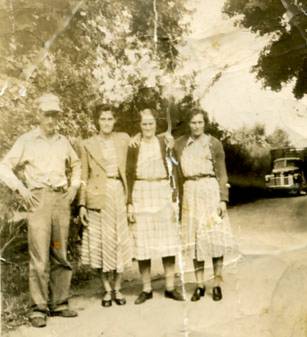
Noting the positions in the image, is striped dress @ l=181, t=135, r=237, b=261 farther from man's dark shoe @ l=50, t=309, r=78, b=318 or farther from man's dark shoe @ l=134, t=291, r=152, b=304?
man's dark shoe @ l=50, t=309, r=78, b=318

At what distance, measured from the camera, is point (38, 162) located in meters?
1.61

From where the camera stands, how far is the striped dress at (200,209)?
1.68 m

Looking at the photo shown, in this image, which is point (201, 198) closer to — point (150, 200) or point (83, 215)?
point (150, 200)

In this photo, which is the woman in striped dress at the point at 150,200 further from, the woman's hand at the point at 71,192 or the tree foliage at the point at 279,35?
the tree foliage at the point at 279,35

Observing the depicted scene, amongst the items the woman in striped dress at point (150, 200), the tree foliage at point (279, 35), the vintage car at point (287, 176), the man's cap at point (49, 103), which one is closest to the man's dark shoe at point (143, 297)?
the woman in striped dress at point (150, 200)

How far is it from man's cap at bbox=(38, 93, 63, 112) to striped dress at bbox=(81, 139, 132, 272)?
0.58 feet

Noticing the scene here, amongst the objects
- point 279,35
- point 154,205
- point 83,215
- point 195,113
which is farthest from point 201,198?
point 279,35

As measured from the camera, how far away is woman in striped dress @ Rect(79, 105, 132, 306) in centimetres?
167

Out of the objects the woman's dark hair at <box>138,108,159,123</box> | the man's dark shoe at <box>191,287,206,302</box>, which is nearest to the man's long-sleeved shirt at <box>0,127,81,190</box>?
the woman's dark hair at <box>138,108,159,123</box>

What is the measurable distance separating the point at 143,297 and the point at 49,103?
0.66 m

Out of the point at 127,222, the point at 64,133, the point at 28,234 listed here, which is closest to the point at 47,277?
the point at 28,234

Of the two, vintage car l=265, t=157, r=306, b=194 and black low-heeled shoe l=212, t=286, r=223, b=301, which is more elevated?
vintage car l=265, t=157, r=306, b=194

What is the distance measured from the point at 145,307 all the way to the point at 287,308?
1.44 ft

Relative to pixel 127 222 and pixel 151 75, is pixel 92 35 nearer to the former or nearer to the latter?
pixel 151 75
